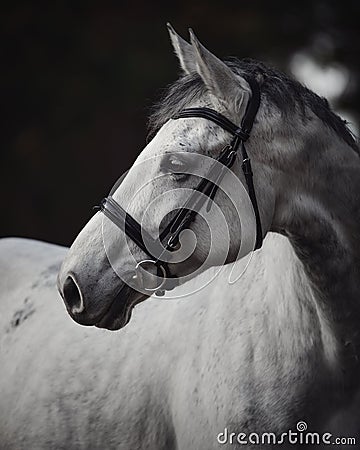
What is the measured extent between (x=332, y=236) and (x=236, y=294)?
1.51ft

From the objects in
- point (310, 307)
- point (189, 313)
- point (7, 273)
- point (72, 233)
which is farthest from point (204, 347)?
point (72, 233)

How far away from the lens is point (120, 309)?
265 cm

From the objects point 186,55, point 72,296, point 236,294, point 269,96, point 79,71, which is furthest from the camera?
point 79,71

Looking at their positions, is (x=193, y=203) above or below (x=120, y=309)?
above

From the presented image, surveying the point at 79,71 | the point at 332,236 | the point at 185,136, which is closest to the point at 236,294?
the point at 332,236

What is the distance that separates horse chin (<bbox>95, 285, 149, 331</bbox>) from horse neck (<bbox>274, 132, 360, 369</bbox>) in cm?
56

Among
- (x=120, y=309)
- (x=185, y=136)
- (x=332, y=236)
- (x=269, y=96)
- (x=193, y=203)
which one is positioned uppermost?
(x=269, y=96)

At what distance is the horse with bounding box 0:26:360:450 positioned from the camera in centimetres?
265

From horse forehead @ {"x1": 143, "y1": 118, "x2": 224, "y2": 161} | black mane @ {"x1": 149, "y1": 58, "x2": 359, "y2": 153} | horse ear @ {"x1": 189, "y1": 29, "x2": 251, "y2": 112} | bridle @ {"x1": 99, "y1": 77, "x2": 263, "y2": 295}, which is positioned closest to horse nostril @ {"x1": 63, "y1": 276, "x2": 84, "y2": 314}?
bridle @ {"x1": 99, "y1": 77, "x2": 263, "y2": 295}

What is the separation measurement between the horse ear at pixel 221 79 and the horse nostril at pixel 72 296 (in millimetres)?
760

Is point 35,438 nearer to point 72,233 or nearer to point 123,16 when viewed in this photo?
point 72,233

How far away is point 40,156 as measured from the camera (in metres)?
10.6

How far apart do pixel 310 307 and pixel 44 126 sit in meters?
8.17

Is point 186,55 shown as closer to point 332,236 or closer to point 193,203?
point 193,203
